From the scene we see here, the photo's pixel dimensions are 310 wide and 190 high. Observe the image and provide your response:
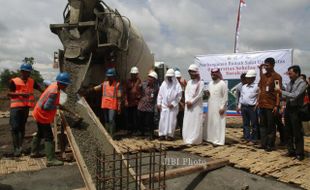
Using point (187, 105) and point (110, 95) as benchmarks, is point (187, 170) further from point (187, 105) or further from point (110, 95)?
point (110, 95)

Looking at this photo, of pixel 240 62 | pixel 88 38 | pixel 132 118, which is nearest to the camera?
pixel 88 38

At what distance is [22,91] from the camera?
592cm

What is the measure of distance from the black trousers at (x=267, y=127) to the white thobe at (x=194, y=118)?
133 centimetres

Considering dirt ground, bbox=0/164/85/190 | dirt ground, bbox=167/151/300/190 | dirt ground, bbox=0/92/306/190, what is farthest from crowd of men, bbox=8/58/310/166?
dirt ground, bbox=167/151/300/190

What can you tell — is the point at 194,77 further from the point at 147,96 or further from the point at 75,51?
the point at 75,51

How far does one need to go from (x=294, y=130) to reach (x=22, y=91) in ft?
16.8

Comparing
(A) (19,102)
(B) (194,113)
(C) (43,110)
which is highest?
(A) (19,102)

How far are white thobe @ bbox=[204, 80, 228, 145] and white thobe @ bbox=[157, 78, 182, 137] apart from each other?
78cm

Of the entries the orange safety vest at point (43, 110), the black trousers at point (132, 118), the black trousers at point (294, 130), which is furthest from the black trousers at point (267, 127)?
the orange safety vest at point (43, 110)

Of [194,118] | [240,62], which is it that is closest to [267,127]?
[194,118]

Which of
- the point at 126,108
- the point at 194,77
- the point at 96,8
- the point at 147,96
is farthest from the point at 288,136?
the point at 96,8

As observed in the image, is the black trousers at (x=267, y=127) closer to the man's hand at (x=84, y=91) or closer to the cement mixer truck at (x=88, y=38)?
the cement mixer truck at (x=88, y=38)

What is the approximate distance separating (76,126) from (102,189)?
2374 millimetres

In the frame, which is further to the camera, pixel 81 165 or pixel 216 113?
pixel 216 113
